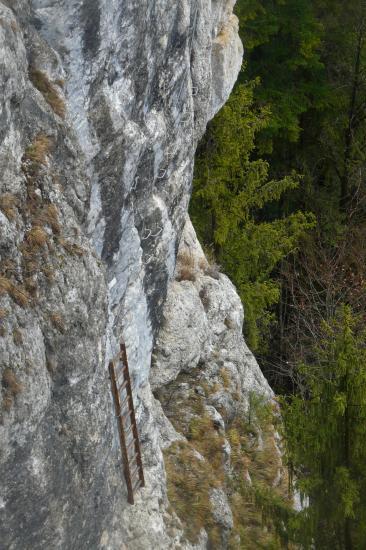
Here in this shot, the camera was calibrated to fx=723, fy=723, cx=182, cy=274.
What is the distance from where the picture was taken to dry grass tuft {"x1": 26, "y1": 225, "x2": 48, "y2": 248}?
6012mm

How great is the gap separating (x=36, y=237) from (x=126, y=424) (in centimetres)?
355

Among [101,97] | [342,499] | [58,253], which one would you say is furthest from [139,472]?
[101,97]

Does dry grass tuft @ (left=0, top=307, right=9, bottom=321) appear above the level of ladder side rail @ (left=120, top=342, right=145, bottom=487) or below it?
above

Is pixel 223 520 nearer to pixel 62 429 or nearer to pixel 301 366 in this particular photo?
pixel 301 366

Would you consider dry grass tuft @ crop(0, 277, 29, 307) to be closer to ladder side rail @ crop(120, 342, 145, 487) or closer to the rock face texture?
the rock face texture

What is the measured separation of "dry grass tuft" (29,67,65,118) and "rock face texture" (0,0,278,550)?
0.04ft

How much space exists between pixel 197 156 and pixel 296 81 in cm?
508

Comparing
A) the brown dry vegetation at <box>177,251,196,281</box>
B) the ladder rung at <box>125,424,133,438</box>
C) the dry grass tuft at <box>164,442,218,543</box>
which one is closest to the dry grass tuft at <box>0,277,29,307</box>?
the ladder rung at <box>125,424,133,438</box>

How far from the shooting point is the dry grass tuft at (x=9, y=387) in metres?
5.46

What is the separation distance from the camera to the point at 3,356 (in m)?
5.49

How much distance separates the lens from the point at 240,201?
17.1 metres

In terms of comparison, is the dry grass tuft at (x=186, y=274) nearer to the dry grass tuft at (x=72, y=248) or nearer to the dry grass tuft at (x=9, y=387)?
the dry grass tuft at (x=72, y=248)

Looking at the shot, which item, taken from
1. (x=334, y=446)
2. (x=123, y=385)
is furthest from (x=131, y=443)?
(x=334, y=446)

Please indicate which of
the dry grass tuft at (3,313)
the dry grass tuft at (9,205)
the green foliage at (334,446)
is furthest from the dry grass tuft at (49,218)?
the green foliage at (334,446)
